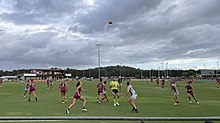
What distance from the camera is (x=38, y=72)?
156 metres

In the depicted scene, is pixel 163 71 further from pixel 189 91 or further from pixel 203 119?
pixel 203 119

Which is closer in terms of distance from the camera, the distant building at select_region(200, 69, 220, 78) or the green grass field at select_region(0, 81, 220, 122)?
the green grass field at select_region(0, 81, 220, 122)

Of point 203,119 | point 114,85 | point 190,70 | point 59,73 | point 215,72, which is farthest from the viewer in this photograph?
point 190,70

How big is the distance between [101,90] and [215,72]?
524 ft

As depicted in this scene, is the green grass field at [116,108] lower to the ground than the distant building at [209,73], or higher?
lower

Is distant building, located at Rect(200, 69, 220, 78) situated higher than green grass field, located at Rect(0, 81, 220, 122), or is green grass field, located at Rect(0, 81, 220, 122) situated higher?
distant building, located at Rect(200, 69, 220, 78)

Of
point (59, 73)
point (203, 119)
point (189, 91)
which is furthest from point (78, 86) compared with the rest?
point (59, 73)

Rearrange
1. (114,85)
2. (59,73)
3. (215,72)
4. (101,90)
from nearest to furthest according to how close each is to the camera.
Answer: (114,85), (101,90), (59,73), (215,72)

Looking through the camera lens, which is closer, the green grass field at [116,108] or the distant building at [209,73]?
the green grass field at [116,108]

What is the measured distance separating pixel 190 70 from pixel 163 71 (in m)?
17.5

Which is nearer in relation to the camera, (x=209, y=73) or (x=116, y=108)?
(x=116, y=108)

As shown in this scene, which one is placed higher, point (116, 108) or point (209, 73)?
point (209, 73)

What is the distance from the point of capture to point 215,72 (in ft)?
557

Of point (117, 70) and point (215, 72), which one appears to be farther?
point (117, 70)
